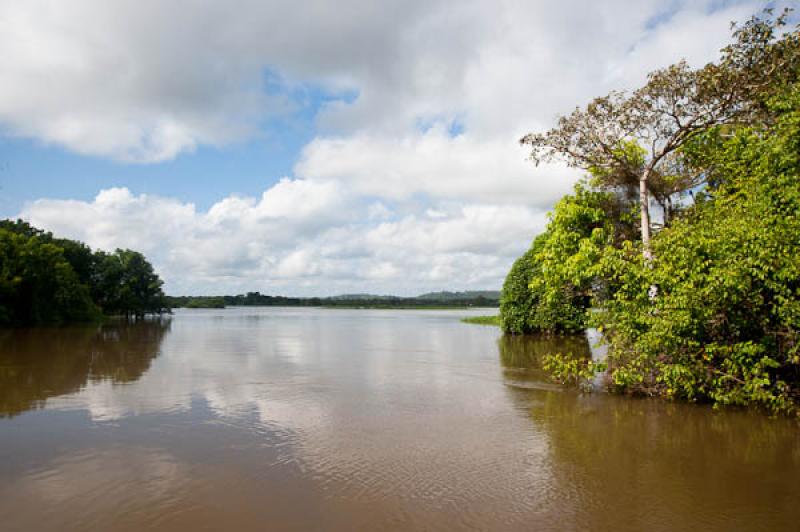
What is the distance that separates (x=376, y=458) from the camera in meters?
8.31

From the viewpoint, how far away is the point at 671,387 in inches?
462

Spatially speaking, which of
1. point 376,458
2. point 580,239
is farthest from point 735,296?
point 376,458

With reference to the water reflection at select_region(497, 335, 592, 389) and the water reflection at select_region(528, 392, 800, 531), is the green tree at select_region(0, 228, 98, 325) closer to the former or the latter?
the water reflection at select_region(497, 335, 592, 389)

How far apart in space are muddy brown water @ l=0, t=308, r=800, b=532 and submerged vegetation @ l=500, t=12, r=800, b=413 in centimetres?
106

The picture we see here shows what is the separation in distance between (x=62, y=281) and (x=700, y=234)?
51039 millimetres

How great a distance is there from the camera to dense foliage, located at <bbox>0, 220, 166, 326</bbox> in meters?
43.1

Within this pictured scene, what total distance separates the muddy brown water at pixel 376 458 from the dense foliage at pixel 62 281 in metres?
34.7

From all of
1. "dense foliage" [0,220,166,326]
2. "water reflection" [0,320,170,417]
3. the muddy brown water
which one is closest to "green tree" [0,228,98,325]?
"dense foliage" [0,220,166,326]

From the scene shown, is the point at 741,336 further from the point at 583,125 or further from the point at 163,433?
the point at 163,433

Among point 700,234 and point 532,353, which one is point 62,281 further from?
point 700,234

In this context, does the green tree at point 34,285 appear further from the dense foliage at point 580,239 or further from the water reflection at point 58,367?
the dense foliage at point 580,239

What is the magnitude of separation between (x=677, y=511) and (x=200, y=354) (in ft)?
67.5

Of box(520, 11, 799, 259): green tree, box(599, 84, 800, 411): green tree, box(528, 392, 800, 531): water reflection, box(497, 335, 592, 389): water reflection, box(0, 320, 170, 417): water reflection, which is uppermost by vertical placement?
box(520, 11, 799, 259): green tree

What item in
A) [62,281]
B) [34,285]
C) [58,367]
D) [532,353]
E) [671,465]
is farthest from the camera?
[62,281]
